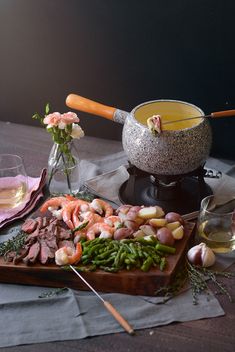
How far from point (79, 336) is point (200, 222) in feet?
1.12

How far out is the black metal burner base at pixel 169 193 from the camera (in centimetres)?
123

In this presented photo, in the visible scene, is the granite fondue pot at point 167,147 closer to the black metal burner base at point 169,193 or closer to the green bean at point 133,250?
the black metal burner base at point 169,193

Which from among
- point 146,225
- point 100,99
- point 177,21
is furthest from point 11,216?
point 177,21

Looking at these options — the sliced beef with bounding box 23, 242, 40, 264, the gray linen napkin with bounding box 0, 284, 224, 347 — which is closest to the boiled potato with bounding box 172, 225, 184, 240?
the gray linen napkin with bounding box 0, 284, 224, 347

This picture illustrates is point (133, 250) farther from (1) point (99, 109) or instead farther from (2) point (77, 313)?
(1) point (99, 109)

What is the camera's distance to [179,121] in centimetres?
125

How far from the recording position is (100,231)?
3.65 ft

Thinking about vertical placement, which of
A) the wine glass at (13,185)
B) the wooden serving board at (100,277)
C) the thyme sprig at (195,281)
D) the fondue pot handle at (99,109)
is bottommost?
the thyme sprig at (195,281)

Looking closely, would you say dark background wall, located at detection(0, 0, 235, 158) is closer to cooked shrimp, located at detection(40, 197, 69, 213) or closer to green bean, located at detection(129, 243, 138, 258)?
cooked shrimp, located at detection(40, 197, 69, 213)

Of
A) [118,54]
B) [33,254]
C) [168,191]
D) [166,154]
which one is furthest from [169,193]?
[118,54]

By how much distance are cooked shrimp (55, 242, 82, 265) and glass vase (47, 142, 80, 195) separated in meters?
0.28

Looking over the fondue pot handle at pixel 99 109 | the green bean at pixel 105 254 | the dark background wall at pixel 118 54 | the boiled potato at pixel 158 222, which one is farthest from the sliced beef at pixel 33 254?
the dark background wall at pixel 118 54

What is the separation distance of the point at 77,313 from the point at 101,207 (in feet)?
0.88

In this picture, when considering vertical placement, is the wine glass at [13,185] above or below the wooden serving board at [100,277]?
above
